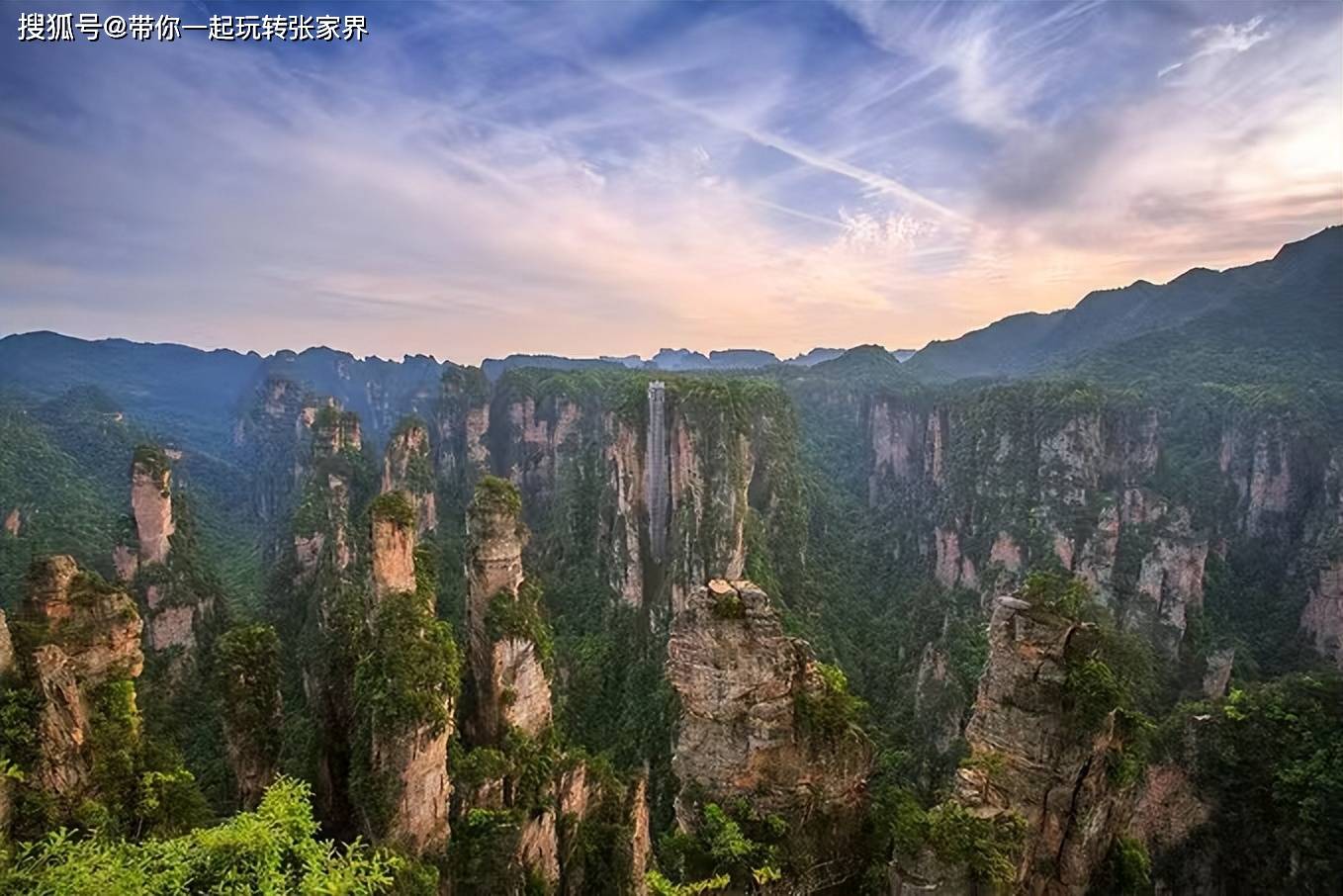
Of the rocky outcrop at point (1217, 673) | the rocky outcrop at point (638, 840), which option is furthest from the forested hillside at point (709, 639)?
the rocky outcrop at point (1217, 673)

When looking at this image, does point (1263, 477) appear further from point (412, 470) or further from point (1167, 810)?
point (412, 470)

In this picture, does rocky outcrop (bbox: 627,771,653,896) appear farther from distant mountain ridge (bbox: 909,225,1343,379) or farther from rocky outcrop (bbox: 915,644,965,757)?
distant mountain ridge (bbox: 909,225,1343,379)

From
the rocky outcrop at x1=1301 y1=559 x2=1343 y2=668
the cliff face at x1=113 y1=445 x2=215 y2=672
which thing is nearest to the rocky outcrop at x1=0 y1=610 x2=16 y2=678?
the cliff face at x1=113 y1=445 x2=215 y2=672

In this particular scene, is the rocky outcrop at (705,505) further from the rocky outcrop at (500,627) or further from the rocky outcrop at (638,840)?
the rocky outcrop at (500,627)

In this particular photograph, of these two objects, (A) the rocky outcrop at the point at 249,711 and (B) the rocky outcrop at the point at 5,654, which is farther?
(A) the rocky outcrop at the point at 249,711

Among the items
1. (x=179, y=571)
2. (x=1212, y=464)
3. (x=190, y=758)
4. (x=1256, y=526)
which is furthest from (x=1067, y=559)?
(x=179, y=571)

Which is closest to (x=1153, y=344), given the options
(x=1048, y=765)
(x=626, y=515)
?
(x=626, y=515)

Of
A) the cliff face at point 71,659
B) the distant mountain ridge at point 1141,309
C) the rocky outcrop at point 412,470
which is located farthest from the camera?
the distant mountain ridge at point 1141,309
